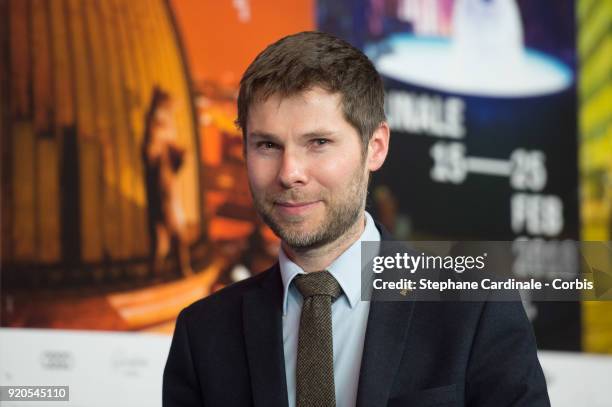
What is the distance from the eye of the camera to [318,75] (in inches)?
48.6

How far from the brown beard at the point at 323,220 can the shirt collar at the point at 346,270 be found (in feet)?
0.16

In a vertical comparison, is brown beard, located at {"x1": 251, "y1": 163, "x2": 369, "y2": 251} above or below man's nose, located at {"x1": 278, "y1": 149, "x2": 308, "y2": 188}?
below

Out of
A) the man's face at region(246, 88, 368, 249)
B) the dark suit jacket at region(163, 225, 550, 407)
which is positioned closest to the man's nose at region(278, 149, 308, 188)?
the man's face at region(246, 88, 368, 249)

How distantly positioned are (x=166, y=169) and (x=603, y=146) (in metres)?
1.59

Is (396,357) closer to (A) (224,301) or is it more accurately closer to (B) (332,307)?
(B) (332,307)

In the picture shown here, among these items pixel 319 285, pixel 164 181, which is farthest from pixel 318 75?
pixel 164 181

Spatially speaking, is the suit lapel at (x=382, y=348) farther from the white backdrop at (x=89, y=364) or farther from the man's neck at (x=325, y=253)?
the white backdrop at (x=89, y=364)

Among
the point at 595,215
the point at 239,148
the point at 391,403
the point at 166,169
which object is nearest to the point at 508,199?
the point at 595,215

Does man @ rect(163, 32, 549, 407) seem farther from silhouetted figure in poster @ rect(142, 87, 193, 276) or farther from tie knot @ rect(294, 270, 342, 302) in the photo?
silhouetted figure in poster @ rect(142, 87, 193, 276)

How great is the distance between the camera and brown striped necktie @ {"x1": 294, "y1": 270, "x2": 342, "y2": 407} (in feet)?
4.00

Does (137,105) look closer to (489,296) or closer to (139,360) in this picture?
(139,360)

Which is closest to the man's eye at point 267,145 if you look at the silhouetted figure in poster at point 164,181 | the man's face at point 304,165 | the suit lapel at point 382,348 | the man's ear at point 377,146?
the man's face at point 304,165

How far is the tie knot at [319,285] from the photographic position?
1.28m

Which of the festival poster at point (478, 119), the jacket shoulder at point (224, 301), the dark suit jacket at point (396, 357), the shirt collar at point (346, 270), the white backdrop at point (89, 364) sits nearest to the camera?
the dark suit jacket at point (396, 357)
